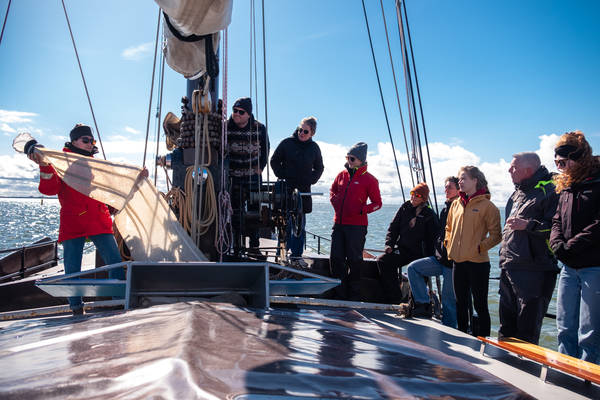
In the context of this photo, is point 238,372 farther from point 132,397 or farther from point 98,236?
point 98,236

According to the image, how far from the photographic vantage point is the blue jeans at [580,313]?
7.46ft

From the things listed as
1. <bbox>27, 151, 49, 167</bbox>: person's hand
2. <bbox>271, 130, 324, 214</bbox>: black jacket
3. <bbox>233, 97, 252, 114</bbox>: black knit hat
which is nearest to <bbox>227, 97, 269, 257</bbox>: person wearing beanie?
<bbox>233, 97, 252, 114</bbox>: black knit hat

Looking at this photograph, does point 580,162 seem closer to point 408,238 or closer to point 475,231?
point 475,231

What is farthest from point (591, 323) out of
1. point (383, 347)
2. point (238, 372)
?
point (238, 372)

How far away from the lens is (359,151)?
409 centimetres

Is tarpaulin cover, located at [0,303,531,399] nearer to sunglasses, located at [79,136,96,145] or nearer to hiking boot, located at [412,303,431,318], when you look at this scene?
sunglasses, located at [79,136,96,145]

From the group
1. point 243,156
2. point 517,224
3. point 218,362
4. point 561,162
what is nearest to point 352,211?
point 243,156

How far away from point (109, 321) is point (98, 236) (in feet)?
6.21

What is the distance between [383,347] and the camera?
1393 mm

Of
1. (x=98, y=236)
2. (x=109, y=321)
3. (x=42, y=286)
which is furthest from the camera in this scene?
(x=98, y=236)

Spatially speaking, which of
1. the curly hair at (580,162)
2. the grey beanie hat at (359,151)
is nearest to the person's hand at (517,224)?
the curly hair at (580,162)

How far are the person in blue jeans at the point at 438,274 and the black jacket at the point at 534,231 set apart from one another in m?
0.73

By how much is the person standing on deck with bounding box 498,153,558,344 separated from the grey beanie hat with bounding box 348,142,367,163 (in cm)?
149

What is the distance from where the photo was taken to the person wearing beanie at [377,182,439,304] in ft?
13.1
